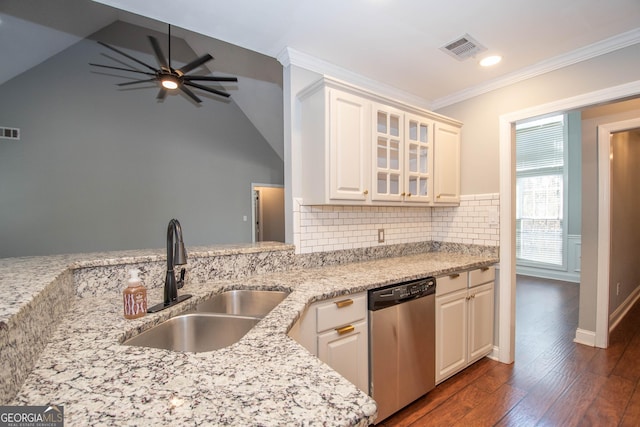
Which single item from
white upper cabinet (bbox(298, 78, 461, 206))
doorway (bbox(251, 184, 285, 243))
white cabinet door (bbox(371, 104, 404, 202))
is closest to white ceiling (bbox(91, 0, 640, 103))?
white upper cabinet (bbox(298, 78, 461, 206))

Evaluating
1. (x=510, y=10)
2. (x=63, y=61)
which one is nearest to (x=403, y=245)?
(x=510, y=10)

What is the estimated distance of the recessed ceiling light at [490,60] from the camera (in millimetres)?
2133

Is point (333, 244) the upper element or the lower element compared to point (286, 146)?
lower

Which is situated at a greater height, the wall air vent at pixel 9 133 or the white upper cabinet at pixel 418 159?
the wall air vent at pixel 9 133

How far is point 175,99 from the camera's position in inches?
185

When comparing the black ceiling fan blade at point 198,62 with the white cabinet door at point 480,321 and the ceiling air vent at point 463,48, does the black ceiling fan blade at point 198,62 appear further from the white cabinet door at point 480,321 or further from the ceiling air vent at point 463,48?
the white cabinet door at point 480,321

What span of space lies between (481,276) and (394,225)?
83 centimetres

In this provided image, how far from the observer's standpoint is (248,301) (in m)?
1.65

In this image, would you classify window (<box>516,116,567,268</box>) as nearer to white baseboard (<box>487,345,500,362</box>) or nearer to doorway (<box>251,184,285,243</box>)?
white baseboard (<box>487,345,500,362</box>)

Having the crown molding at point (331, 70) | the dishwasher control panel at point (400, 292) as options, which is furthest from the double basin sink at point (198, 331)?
the crown molding at point (331, 70)

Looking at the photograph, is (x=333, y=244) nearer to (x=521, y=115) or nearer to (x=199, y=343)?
(x=199, y=343)

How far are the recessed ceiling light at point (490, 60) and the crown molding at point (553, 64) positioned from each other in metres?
0.31

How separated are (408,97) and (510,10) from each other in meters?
1.19

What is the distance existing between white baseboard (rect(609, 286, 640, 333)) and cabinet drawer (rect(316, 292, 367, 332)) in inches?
125
